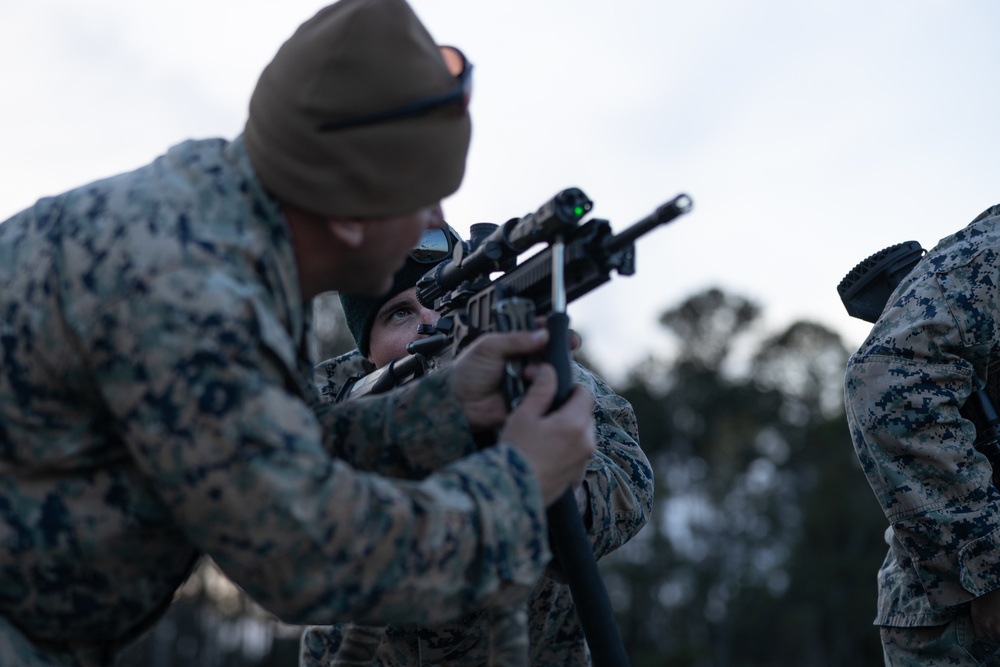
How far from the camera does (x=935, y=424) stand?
464cm

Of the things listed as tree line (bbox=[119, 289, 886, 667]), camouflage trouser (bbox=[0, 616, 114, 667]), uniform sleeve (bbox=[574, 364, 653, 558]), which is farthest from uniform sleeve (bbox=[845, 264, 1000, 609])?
tree line (bbox=[119, 289, 886, 667])

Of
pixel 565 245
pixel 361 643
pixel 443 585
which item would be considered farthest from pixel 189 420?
pixel 361 643

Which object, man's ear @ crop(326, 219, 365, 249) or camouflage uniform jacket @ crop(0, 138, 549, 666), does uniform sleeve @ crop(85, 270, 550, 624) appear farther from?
man's ear @ crop(326, 219, 365, 249)

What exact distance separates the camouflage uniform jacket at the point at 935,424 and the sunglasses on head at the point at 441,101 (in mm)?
2765

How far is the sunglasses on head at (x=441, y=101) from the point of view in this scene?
104 inches

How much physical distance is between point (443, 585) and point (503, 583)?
0.54 feet

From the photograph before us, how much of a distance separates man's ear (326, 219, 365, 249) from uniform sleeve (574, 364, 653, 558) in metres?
1.52

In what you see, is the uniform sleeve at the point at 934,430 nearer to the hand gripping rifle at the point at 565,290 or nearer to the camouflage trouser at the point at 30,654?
the hand gripping rifle at the point at 565,290

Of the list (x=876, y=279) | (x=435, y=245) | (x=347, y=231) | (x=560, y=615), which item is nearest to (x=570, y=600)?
(x=560, y=615)

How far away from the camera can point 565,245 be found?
3.03 meters

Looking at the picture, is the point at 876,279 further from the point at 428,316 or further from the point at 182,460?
the point at 182,460

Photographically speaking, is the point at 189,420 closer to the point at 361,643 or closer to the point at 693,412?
the point at 361,643

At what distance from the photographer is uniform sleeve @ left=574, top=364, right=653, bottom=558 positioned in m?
3.90

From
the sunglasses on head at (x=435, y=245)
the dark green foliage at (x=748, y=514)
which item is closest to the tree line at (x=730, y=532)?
the dark green foliage at (x=748, y=514)
